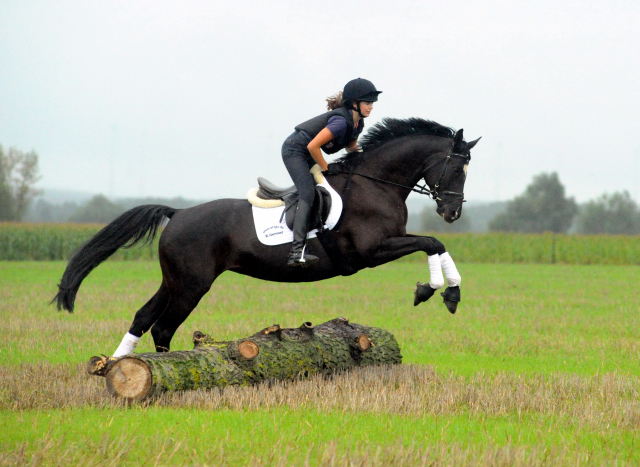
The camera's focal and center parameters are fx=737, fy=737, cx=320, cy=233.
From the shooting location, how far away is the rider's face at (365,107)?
8.09m

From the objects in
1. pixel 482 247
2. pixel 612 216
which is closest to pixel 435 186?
pixel 482 247

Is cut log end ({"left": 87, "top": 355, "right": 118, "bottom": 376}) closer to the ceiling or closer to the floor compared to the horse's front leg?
closer to the floor

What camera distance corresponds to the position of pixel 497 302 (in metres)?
19.1

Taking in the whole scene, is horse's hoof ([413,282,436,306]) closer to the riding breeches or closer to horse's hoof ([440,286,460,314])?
horse's hoof ([440,286,460,314])

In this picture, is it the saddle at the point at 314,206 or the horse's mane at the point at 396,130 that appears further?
the horse's mane at the point at 396,130

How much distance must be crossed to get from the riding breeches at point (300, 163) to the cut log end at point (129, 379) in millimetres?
2510

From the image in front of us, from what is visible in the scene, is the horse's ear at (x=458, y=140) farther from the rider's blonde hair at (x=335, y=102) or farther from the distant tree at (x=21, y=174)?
the distant tree at (x=21, y=174)

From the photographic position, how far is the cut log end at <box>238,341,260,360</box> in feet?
25.1

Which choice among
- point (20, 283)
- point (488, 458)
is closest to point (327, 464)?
point (488, 458)

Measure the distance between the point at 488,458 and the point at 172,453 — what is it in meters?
2.16

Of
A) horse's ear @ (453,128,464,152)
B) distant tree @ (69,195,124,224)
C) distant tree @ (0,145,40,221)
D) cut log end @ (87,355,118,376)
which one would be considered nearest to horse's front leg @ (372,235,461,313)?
horse's ear @ (453,128,464,152)

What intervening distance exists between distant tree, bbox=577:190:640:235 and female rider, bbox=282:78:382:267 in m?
110

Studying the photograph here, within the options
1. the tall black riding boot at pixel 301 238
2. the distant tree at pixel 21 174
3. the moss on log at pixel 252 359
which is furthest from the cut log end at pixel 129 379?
the distant tree at pixel 21 174

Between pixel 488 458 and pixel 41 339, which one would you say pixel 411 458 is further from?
pixel 41 339
